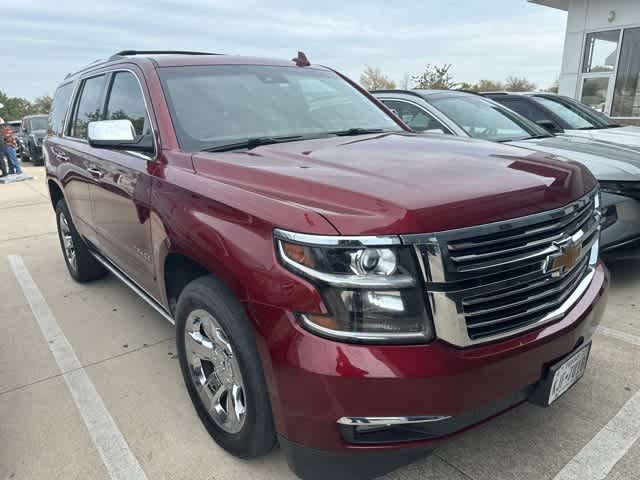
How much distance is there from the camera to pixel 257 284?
5.94 ft

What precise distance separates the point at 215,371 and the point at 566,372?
1494mm

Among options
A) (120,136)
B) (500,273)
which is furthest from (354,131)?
(500,273)

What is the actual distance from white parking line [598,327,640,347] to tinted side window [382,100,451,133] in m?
2.32

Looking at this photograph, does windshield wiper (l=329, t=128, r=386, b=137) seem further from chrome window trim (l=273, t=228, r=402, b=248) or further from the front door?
the front door

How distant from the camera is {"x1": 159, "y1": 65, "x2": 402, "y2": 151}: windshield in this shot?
2.71 m

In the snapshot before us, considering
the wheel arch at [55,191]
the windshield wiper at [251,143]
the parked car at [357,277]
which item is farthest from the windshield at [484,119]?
the wheel arch at [55,191]

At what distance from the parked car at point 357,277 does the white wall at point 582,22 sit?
609 inches

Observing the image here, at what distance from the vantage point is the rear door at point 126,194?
109 inches

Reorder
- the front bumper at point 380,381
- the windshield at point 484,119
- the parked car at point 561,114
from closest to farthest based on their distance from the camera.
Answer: the front bumper at point 380,381 → the windshield at point 484,119 → the parked car at point 561,114

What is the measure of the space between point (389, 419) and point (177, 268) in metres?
1.41

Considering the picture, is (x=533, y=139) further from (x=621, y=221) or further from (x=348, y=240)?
(x=348, y=240)

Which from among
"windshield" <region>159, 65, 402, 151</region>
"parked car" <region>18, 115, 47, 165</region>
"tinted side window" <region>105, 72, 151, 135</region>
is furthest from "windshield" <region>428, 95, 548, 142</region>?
"parked car" <region>18, 115, 47, 165</region>

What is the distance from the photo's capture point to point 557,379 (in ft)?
6.41

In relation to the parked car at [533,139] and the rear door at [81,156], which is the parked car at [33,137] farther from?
the parked car at [533,139]
